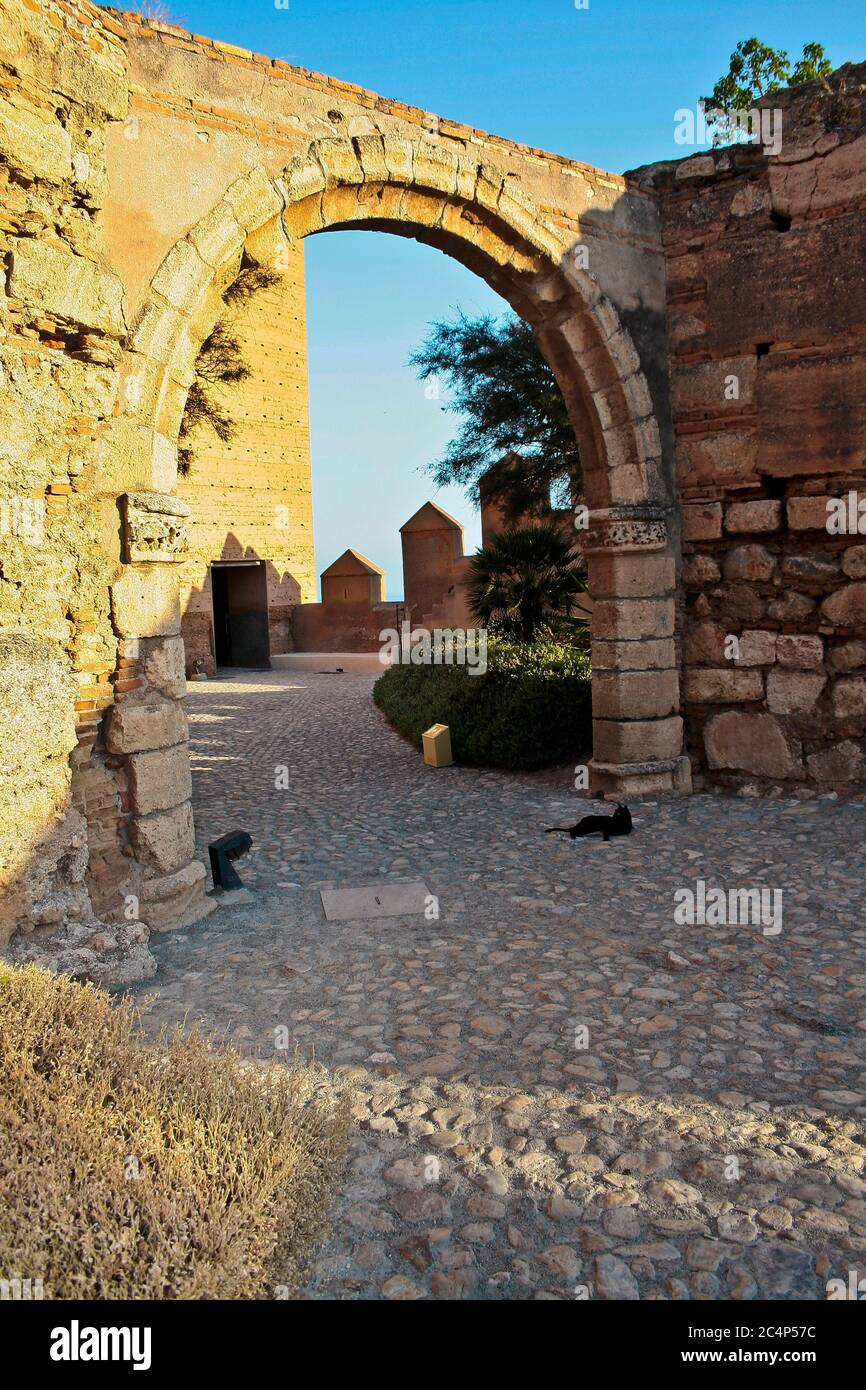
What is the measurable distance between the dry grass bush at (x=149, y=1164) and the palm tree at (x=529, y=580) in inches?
303

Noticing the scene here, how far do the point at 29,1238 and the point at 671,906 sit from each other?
357 cm

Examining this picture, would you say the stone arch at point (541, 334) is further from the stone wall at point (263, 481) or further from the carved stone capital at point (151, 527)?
the stone wall at point (263, 481)

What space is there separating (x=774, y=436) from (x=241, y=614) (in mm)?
16769

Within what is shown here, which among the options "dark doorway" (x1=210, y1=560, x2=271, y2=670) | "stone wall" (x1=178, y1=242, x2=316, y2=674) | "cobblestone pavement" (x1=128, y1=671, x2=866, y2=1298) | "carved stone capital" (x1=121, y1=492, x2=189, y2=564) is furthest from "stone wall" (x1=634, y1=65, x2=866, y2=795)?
"dark doorway" (x1=210, y1=560, x2=271, y2=670)

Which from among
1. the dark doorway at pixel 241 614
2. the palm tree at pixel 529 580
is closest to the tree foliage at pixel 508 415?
the palm tree at pixel 529 580

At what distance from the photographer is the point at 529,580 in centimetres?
1020

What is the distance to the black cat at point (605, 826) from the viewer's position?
6152 mm

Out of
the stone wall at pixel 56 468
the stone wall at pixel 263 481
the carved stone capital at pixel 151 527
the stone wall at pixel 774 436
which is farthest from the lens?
the stone wall at pixel 263 481

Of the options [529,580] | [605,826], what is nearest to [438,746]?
[529,580]

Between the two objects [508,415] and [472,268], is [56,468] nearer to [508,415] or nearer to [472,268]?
[472,268]

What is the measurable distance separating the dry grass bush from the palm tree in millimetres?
7703
